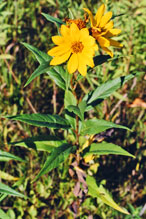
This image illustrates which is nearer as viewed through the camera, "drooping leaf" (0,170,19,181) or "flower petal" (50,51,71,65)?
"flower petal" (50,51,71,65)

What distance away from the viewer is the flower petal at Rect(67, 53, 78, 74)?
46.1 inches

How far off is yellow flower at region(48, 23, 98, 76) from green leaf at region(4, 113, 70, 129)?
33 cm

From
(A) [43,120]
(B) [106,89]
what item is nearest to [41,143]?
(A) [43,120]

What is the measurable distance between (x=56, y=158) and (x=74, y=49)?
581 mm

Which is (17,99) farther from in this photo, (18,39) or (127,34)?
(127,34)

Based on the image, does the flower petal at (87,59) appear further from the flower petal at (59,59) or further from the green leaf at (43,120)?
the green leaf at (43,120)

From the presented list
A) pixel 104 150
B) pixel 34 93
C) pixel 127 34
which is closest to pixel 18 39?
pixel 34 93

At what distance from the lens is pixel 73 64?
1.22 meters

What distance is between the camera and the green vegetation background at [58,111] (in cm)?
203

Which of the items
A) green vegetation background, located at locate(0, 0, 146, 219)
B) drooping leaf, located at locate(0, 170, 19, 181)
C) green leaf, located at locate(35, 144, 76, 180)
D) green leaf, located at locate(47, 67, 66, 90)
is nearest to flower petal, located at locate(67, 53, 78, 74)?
green leaf, located at locate(47, 67, 66, 90)

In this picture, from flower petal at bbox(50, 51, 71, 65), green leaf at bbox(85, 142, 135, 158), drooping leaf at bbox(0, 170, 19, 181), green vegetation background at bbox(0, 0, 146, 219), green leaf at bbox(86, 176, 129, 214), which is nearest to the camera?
flower petal at bbox(50, 51, 71, 65)

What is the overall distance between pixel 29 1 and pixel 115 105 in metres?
1.59

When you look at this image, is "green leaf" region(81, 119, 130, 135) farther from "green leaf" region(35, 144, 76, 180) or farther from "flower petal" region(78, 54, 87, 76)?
"flower petal" region(78, 54, 87, 76)

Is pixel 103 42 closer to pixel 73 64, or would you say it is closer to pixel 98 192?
pixel 73 64
